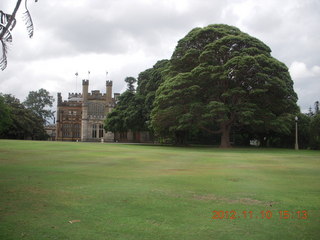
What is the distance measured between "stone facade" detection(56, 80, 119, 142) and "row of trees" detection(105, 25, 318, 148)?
3921cm

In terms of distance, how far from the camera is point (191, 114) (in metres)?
34.5

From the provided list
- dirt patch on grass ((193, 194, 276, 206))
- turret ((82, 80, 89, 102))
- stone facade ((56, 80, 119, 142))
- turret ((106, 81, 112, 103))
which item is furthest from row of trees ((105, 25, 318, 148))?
turret ((82, 80, 89, 102))

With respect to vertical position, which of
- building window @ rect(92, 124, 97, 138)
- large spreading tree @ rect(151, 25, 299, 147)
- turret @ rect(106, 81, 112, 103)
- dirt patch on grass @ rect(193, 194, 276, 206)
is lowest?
dirt patch on grass @ rect(193, 194, 276, 206)

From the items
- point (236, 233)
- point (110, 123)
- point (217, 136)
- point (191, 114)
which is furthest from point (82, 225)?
point (217, 136)

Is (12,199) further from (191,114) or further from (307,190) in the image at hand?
(191,114)

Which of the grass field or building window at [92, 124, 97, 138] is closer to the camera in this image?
the grass field

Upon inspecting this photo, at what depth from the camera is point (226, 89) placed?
3694cm

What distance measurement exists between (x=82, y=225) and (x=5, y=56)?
3.19 meters

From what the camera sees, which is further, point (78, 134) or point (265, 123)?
point (78, 134)

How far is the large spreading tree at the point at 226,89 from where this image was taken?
111 ft

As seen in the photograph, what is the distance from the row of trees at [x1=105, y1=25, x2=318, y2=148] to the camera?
33875 mm

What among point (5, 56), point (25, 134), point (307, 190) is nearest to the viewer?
point (5, 56)
